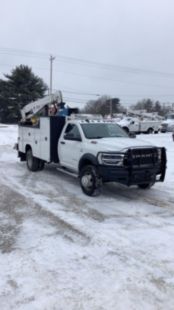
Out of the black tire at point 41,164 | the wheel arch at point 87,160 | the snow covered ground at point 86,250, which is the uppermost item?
the wheel arch at point 87,160

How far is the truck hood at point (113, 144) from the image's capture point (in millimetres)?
8379

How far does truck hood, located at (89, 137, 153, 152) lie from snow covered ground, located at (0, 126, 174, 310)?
1.21m

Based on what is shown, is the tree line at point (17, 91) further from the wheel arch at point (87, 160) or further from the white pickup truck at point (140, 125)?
the wheel arch at point (87, 160)

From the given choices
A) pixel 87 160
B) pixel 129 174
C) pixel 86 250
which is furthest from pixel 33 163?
pixel 86 250

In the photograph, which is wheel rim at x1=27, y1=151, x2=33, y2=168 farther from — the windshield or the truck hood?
the truck hood

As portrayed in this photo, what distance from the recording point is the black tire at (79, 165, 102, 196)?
847cm

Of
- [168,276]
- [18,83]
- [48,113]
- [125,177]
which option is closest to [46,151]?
[48,113]

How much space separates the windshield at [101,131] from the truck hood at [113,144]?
1.55 ft

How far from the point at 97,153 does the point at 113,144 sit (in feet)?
1.47

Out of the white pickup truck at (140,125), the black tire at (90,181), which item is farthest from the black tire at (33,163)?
the white pickup truck at (140,125)

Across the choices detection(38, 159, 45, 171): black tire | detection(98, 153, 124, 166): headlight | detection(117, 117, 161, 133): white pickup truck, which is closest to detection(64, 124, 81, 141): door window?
detection(98, 153, 124, 166): headlight

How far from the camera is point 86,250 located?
17.2 ft

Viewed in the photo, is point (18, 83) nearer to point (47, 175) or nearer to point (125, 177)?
point (47, 175)

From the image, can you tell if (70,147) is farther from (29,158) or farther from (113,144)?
(29,158)
